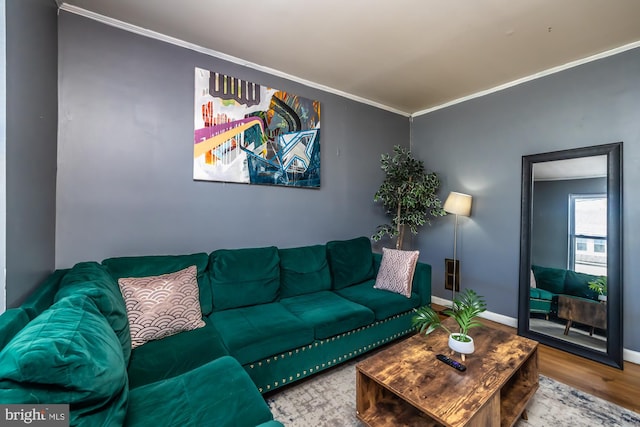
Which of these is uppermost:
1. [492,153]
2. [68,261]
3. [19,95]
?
[492,153]

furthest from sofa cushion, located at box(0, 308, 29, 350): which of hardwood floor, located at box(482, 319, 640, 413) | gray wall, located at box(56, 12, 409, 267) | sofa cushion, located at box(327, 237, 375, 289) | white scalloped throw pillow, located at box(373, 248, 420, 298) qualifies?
hardwood floor, located at box(482, 319, 640, 413)

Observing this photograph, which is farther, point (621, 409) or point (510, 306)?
point (510, 306)

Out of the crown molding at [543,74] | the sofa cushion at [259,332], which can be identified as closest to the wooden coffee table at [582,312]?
the crown molding at [543,74]

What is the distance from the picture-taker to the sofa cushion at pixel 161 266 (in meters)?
1.83

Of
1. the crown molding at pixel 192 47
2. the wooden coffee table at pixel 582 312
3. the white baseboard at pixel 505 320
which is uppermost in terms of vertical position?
the crown molding at pixel 192 47

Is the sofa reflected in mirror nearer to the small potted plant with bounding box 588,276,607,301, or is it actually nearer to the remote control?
the small potted plant with bounding box 588,276,607,301

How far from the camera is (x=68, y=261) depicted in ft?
6.17

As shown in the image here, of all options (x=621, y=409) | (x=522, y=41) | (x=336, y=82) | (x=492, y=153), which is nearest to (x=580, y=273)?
(x=621, y=409)

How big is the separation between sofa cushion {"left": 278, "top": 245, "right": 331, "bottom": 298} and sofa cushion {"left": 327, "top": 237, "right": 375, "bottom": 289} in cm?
10

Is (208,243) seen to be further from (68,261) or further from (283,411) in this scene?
(283,411)

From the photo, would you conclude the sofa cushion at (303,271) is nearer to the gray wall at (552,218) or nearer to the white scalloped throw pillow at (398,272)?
the white scalloped throw pillow at (398,272)

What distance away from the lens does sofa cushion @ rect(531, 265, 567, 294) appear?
8.29 ft

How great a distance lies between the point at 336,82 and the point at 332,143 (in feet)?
2.17

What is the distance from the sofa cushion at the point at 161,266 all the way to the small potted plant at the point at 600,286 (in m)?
3.27
